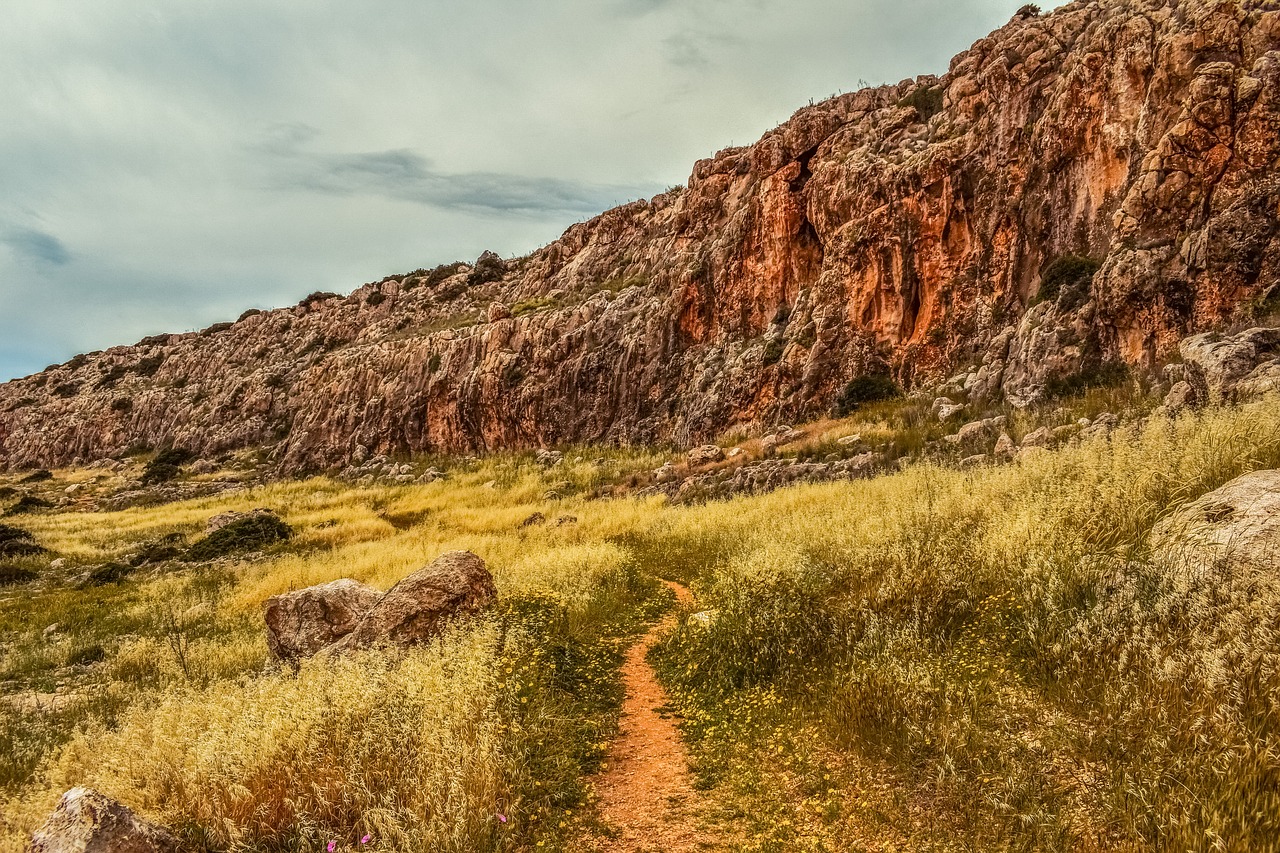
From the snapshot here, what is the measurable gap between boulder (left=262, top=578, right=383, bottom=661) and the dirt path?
16.6 feet

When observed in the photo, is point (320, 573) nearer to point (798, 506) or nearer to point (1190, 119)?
point (798, 506)

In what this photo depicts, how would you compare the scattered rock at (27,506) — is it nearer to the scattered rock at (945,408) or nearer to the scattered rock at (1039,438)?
the scattered rock at (945,408)

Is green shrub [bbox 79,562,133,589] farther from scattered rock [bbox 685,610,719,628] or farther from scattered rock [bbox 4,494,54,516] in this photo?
scattered rock [bbox 4,494,54,516]

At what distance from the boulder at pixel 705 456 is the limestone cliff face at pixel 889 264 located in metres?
5.77

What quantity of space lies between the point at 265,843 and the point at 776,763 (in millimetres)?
4131

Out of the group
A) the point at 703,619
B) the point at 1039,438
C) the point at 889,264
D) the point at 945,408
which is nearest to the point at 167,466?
the point at 889,264

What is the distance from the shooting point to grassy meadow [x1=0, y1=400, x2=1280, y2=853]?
3.96m

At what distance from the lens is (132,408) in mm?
86062

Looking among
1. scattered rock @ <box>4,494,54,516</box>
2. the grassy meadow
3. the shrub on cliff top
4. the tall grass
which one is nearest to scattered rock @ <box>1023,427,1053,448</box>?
the grassy meadow

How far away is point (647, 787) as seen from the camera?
580 cm

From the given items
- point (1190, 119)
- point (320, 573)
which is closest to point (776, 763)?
point (320, 573)

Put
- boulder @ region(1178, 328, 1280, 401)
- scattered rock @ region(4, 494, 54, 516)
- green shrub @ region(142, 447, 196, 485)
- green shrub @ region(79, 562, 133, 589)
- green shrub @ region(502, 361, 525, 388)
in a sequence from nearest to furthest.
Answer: boulder @ region(1178, 328, 1280, 401) → green shrub @ region(79, 562, 133, 589) → scattered rock @ region(4, 494, 54, 516) → green shrub @ region(502, 361, 525, 388) → green shrub @ region(142, 447, 196, 485)

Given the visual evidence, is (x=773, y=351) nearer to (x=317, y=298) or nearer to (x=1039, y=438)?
(x=1039, y=438)

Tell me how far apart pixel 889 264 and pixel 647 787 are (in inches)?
1305
